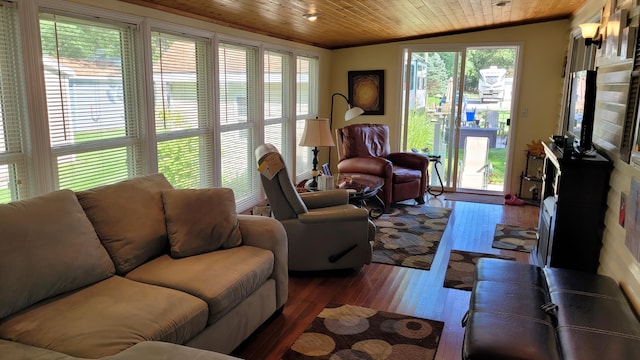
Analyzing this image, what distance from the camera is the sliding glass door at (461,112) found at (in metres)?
6.56

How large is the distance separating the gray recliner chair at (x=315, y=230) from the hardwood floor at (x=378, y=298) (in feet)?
0.47

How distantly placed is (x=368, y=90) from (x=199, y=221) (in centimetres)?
494

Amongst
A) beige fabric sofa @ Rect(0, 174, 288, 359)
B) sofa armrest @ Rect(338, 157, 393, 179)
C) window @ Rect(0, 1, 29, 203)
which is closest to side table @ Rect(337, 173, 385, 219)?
sofa armrest @ Rect(338, 157, 393, 179)

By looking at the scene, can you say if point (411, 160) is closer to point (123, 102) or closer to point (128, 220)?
point (123, 102)

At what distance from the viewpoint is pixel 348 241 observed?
362cm

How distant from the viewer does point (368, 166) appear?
5781 mm

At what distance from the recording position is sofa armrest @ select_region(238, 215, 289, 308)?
2.87m

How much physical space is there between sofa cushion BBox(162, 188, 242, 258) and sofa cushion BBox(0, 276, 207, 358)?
43cm

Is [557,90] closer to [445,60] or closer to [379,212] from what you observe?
[445,60]

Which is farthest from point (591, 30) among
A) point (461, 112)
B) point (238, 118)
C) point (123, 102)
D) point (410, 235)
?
point (123, 102)

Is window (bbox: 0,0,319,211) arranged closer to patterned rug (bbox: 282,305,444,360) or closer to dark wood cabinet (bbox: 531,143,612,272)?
patterned rug (bbox: 282,305,444,360)

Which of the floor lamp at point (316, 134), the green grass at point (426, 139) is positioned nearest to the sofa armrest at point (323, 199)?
the floor lamp at point (316, 134)

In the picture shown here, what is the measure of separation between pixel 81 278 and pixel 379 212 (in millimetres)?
3803

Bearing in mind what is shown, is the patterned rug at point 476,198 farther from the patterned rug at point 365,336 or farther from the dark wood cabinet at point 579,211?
the patterned rug at point 365,336
